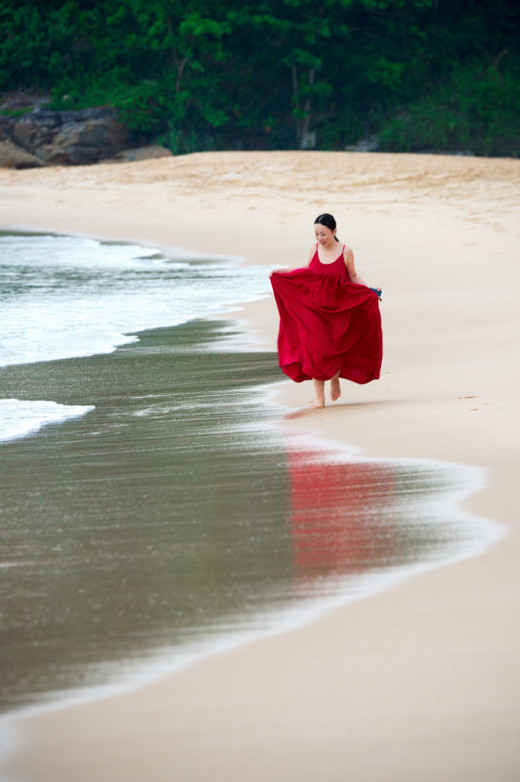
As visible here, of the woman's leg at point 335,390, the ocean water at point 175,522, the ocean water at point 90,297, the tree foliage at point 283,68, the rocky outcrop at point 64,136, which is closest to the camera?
the ocean water at point 175,522

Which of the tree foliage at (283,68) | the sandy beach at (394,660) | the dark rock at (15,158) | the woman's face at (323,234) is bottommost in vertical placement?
the sandy beach at (394,660)

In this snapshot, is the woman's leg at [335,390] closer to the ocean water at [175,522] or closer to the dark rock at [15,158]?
the ocean water at [175,522]

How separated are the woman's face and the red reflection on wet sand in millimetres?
1730

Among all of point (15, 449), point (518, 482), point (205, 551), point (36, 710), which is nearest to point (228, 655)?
point (36, 710)

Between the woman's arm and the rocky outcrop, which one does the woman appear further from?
the rocky outcrop

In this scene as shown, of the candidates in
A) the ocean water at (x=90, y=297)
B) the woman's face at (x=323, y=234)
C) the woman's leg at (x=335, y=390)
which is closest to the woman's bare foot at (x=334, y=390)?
the woman's leg at (x=335, y=390)

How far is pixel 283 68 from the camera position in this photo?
3969cm

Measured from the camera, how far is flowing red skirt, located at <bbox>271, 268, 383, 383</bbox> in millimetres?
7688

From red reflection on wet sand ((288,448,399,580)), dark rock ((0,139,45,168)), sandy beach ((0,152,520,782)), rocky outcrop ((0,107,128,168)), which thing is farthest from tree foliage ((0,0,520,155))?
red reflection on wet sand ((288,448,399,580))

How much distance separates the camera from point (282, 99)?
40.5m

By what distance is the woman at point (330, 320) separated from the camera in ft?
25.2

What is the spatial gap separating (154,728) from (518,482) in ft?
8.58

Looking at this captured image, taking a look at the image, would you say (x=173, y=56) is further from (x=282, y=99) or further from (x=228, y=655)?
(x=228, y=655)

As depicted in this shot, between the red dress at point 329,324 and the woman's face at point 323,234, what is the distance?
0.15m
